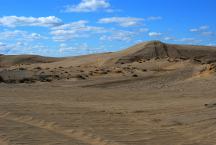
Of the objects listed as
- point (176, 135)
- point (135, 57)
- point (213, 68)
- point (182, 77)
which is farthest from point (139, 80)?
point (135, 57)

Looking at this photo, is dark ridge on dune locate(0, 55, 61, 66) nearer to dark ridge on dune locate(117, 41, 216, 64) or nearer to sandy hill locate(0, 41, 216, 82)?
sandy hill locate(0, 41, 216, 82)

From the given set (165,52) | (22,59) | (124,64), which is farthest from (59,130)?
(22,59)

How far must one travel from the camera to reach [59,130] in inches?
394

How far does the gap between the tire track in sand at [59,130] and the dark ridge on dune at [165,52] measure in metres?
41.1

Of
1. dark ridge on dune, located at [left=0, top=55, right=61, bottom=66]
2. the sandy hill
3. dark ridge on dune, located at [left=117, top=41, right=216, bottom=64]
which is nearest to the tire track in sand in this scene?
the sandy hill

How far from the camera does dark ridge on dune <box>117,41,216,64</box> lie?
188 ft

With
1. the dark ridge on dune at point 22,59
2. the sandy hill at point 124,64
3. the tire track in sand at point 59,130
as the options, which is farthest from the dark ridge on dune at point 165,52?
the tire track in sand at point 59,130

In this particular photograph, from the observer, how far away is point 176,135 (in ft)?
31.7

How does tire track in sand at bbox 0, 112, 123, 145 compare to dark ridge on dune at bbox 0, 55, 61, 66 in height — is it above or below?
below

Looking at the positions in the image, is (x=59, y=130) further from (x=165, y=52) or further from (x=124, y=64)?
(x=165, y=52)

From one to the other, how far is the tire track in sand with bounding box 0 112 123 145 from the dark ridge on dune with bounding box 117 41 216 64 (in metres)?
41.1

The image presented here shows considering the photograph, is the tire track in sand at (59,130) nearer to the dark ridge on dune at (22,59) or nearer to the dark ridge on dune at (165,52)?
the dark ridge on dune at (165,52)

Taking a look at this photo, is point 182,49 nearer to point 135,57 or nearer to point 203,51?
point 203,51

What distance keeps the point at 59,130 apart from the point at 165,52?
5345 centimetres
